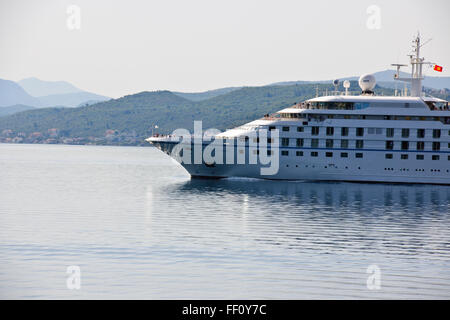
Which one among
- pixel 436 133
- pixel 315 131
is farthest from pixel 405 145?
pixel 315 131

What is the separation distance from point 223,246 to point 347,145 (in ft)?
132

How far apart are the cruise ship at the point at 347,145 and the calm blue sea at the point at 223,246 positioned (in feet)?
44.2

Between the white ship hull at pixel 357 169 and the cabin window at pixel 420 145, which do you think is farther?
the white ship hull at pixel 357 169

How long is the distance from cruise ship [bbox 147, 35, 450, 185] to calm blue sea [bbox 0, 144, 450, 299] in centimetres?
1346

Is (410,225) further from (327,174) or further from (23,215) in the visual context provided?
(327,174)

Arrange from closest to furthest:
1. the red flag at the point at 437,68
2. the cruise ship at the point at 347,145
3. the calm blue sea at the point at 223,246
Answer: the calm blue sea at the point at 223,246 < the cruise ship at the point at 347,145 < the red flag at the point at 437,68

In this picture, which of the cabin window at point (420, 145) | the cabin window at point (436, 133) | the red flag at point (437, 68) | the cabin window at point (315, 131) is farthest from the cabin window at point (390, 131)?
the red flag at point (437, 68)

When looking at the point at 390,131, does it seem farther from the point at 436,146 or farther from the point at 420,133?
the point at 436,146

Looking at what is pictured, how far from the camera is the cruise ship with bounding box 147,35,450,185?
6744 cm

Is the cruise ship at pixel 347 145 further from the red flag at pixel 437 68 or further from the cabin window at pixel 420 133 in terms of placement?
the red flag at pixel 437 68

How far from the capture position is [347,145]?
2662 inches

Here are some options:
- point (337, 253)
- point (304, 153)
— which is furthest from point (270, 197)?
point (337, 253)

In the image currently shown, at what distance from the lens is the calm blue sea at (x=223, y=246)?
73.1ft

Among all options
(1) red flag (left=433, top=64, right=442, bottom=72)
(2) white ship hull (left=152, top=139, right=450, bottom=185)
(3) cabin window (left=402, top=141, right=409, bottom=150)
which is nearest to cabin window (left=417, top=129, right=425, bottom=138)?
(3) cabin window (left=402, top=141, right=409, bottom=150)
